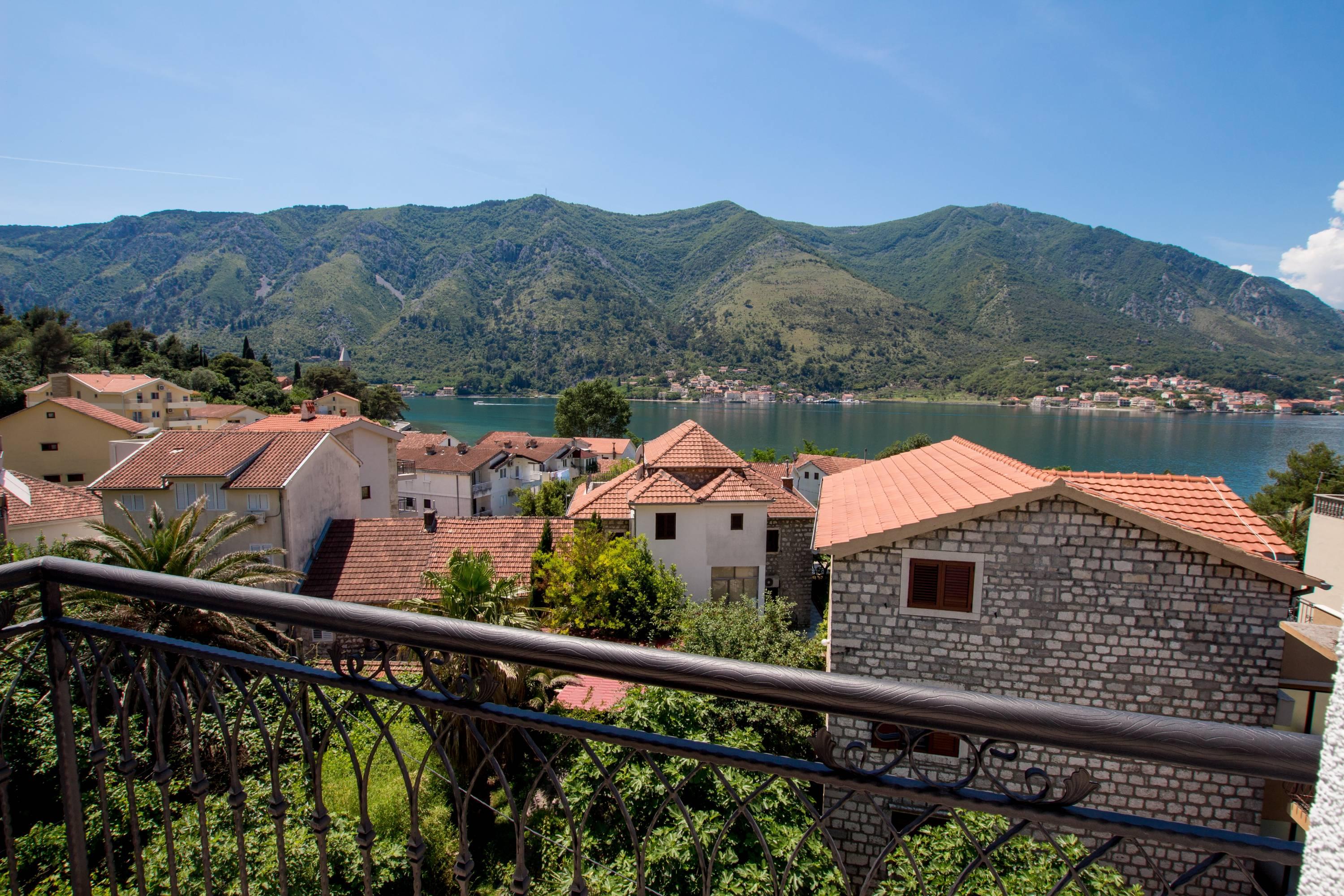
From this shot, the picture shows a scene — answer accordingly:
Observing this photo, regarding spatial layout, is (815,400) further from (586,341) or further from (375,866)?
(375,866)

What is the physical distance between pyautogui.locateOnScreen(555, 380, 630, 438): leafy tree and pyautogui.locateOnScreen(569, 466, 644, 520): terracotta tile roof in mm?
43426

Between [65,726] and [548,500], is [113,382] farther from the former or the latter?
[65,726]

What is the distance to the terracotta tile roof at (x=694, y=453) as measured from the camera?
66.4ft

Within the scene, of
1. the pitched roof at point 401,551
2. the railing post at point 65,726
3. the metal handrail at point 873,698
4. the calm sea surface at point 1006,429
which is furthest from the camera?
the calm sea surface at point 1006,429

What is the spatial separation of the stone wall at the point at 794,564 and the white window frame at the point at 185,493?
16.1 metres

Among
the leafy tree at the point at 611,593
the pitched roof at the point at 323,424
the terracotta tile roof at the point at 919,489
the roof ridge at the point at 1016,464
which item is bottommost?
the leafy tree at the point at 611,593

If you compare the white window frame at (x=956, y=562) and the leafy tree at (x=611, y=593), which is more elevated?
the white window frame at (x=956, y=562)

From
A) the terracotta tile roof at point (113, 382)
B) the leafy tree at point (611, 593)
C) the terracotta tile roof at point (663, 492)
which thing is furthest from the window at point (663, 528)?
the terracotta tile roof at point (113, 382)

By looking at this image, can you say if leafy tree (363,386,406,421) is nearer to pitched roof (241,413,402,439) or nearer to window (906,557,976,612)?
pitched roof (241,413,402,439)

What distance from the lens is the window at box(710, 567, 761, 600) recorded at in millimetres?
19062

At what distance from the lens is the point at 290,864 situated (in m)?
7.57

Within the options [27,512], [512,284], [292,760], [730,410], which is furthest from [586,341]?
[292,760]

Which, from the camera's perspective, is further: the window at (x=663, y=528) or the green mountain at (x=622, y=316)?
the green mountain at (x=622, y=316)

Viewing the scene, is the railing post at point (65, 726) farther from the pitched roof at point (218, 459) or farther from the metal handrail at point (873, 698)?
the pitched roof at point (218, 459)
